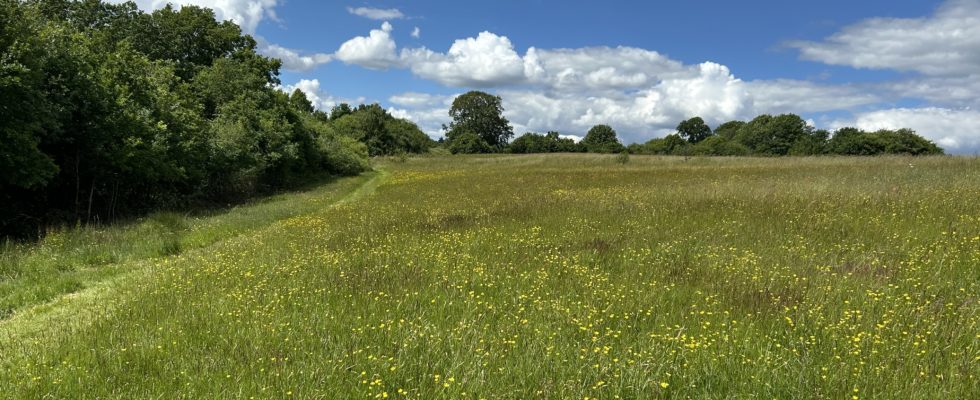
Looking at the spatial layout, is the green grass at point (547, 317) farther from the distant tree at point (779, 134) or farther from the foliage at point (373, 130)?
the distant tree at point (779, 134)

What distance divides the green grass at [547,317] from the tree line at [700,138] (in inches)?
3056

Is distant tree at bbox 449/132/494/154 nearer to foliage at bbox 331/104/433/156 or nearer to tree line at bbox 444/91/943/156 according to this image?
tree line at bbox 444/91/943/156

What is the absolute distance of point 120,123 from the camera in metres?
17.3

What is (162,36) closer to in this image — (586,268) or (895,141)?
(586,268)

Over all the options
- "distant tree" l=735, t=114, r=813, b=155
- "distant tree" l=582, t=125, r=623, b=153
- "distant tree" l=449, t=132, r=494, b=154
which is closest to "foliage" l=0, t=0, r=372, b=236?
"distant tree" l=449, t=132, r=494, b=154

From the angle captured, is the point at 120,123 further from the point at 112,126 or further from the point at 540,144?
the point at 540,144

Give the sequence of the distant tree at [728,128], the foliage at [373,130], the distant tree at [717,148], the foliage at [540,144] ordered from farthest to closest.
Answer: the distant tree at [728,128]
the foliage at [540,144]
the distant tree at [717,148]
the foliage at [373,130]

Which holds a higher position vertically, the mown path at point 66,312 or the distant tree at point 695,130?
the distant tree at point 695,130

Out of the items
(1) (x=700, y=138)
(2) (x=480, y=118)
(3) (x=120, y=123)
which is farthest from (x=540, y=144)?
(3) (x=120, y=123)

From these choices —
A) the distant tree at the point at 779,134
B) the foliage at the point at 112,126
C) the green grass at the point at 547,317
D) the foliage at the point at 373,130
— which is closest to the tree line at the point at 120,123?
the foliage at the point at 112,126

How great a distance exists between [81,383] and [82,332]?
1.60 m

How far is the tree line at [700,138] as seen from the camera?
76500 mm

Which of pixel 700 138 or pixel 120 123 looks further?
pixel 700 138

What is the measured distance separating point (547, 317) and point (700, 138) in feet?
509
